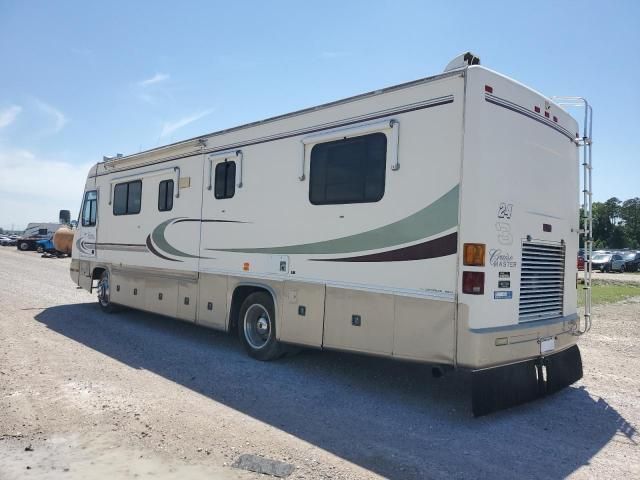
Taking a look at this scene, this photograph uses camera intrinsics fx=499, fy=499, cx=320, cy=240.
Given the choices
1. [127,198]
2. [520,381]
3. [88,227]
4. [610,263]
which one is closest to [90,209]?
[88,227]

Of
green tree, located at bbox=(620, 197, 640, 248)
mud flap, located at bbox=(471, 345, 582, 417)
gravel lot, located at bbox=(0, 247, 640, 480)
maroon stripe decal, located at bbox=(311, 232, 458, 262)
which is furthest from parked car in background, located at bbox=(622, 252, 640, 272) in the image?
green tree, located at bbox=(620, 197, 640, 248)

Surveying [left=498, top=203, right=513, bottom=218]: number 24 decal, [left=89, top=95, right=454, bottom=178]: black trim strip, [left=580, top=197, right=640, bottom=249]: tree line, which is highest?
[left=580, top=197, right=640, bottom=249]: tree line

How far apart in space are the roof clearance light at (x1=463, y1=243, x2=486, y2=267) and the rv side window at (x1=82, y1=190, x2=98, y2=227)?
890cm

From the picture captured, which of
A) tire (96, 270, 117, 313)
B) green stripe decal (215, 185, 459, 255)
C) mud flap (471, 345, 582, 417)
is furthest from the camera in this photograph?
tire (96, 270, 117, 313)

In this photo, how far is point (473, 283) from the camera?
4.62 meters

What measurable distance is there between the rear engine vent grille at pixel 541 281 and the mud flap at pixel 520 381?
1.66 feet

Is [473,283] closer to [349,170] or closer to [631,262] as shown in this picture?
[349,170]

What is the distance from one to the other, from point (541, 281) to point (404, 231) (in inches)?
63.8

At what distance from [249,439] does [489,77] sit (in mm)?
4051

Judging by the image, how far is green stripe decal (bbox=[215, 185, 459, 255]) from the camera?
479cm

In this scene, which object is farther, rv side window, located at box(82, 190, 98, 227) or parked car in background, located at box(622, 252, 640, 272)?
parked car in background, located at box(622, 252, 640, 272)

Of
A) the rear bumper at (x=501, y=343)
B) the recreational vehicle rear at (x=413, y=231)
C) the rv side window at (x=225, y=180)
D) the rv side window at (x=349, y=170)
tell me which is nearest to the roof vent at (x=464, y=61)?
the recreational vehicle rear at (x=413, y=231)

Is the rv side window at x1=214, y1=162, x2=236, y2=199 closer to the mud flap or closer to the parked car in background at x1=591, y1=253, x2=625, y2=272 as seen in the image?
the mud flap

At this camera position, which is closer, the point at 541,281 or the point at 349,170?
the point at 541,281
